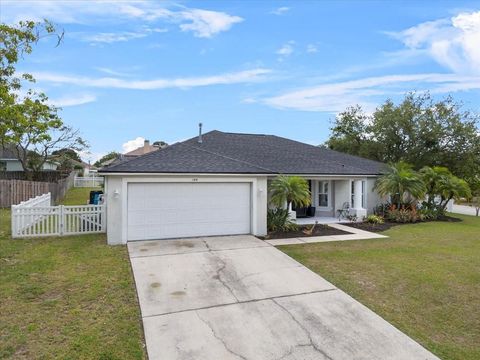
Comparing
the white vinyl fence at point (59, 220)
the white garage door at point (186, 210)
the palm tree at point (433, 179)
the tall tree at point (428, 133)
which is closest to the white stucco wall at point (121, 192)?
the white garage door at point (186, 210)

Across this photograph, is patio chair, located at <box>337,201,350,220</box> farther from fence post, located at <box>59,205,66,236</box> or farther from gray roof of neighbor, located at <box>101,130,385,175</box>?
fence post, located at <box>59,205,66,236</box>

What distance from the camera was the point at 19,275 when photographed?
6.86 metres

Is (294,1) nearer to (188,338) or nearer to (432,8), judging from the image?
(432,8)

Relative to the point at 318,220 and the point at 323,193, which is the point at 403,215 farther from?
the point at 318,220

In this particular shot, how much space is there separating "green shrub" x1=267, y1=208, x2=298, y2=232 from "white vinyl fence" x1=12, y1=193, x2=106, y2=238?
6.13 metres

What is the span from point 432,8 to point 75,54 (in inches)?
588

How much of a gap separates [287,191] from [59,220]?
8.07m

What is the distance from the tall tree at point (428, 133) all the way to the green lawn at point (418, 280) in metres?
12.8

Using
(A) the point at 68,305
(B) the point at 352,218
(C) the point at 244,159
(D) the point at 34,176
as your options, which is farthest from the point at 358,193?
(D) the point at 34,176

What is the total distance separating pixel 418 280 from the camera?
6895mm

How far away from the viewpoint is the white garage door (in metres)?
10.1

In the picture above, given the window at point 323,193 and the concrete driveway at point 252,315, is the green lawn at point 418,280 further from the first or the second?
the window at point 323,193

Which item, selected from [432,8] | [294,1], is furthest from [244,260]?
[432,8]

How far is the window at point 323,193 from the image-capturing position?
16.7 meters
